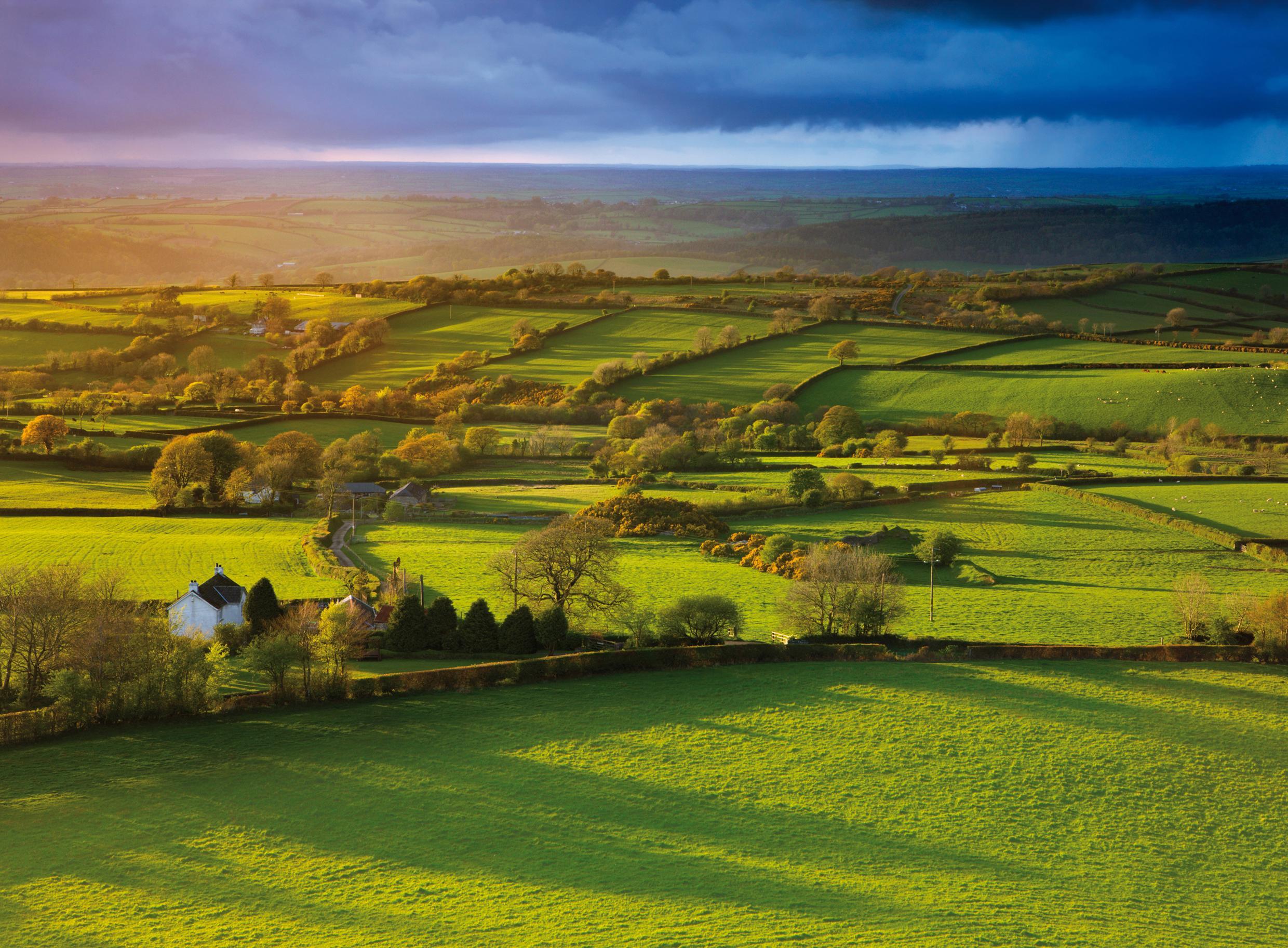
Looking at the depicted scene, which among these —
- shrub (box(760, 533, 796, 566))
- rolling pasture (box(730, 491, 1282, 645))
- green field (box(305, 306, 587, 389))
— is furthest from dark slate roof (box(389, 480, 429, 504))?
green field (box(305, 306, 587, 389))

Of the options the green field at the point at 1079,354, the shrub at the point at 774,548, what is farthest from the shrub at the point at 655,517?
the green field at the point at 1079,354

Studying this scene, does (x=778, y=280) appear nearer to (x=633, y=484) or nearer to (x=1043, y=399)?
(x=1043, y=399)

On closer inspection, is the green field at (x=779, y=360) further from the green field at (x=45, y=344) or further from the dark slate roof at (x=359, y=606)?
the dark slate roof at (x=359, y=606)

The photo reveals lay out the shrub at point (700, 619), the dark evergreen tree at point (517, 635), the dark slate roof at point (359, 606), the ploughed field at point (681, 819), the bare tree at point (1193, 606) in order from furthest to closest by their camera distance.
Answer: the bare tree at point (1193, 606) < the dark slate roof at point (359, 606) < the shrub at point (700, 619) < the dark evergreen tree at point (517, 635) < the ploughed field at point (681, 819)

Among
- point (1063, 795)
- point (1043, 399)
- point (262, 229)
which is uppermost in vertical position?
point (262, 229)

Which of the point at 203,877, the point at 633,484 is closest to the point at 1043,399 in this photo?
the point at 633,484

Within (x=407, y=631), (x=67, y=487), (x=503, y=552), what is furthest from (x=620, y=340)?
(x=407, y=631)
